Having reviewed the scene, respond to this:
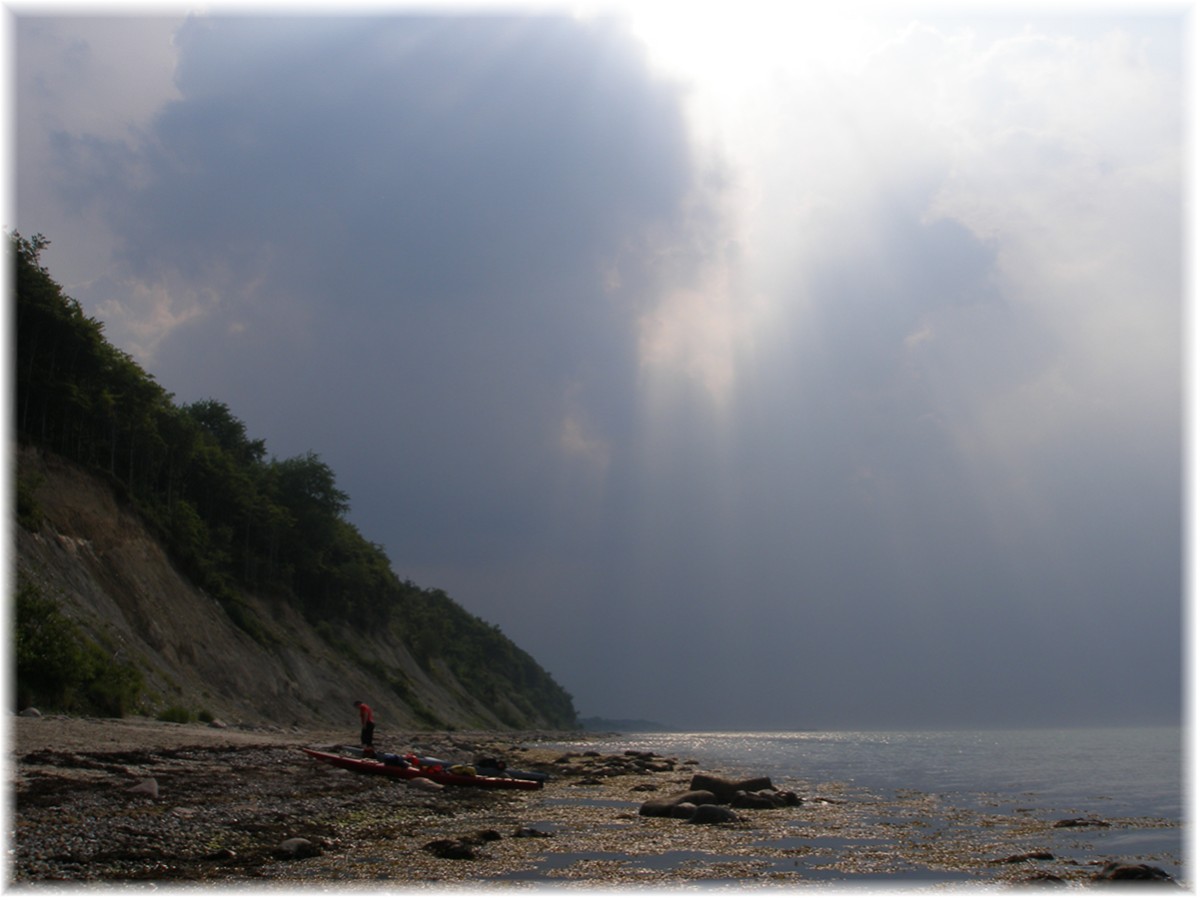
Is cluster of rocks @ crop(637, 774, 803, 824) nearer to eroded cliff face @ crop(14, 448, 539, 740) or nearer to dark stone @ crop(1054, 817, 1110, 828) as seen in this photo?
dark stone @ crop(1054, 817, 1110, 828)

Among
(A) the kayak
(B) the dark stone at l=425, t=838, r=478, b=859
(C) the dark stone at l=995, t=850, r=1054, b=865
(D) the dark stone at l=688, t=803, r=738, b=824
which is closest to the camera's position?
(B) the dark stone at l=425, t=838, r=478, b=859

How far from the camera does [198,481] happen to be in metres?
65.4

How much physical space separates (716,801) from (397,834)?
32.4 ft

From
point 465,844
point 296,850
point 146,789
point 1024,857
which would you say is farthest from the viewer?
point 146,789

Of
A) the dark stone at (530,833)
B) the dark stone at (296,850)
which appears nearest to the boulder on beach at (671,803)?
the dark stone at (530,833)

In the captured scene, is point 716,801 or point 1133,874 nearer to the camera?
point 1133,874

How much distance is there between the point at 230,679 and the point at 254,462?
114 feet

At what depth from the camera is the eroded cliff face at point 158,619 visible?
1554 inches

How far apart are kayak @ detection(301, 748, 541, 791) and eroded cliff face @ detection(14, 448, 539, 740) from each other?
15322 mm

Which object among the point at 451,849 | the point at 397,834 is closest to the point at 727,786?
the point at 397,834

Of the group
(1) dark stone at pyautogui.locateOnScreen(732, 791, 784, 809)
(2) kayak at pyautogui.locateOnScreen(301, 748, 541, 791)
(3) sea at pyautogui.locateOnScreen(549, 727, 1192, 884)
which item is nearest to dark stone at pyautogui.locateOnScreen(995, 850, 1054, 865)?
(3) sea at pyautogui.locateOnScreen(549, 727, 1192, 884)

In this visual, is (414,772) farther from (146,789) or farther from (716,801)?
(146,789)

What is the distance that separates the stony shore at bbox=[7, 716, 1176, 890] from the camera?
12539 mm

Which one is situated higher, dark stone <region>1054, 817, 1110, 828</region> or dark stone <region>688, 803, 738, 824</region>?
dark stone <region>1054, 817, 1110, 828</region>
